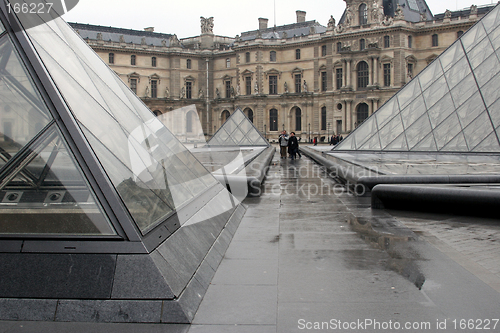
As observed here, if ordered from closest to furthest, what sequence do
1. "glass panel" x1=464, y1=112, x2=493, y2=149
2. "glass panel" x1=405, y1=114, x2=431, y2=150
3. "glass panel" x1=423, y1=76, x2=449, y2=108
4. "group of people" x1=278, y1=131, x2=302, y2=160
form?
"glass panel" x1=464, y1=112, x2=493, y2=149 → "glass panel" x1=405, y1=114, x2=431, y2=150 → "glass panel" x1=423, y1=76, x2=449, y2=108 → "group of people" x1=278, y1=131, x2=302, y2=160

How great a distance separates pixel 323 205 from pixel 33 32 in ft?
18.7

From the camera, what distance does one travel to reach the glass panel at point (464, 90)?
20.1 metres

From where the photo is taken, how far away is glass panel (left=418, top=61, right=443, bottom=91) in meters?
22.1

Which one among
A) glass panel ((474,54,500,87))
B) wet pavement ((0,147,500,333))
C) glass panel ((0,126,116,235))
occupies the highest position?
glass panel ((474,54,500,87))

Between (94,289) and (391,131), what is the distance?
2094 cm

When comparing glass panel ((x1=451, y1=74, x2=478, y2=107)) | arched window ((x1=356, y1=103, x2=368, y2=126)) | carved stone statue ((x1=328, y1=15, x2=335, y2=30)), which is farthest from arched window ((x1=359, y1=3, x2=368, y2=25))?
glass panel ((x1=451, y1=74, x2=478, y2=107))

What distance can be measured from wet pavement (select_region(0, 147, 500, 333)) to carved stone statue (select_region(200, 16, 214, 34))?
253ft

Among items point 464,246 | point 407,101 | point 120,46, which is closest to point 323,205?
point 464,246

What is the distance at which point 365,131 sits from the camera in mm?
24312

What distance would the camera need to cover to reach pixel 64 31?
552cm

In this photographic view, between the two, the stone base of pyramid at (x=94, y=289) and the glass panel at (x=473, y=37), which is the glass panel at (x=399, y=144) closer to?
the glass panel at (x=473, y=37)

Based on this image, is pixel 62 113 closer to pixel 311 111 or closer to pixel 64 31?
pixel 64 31
